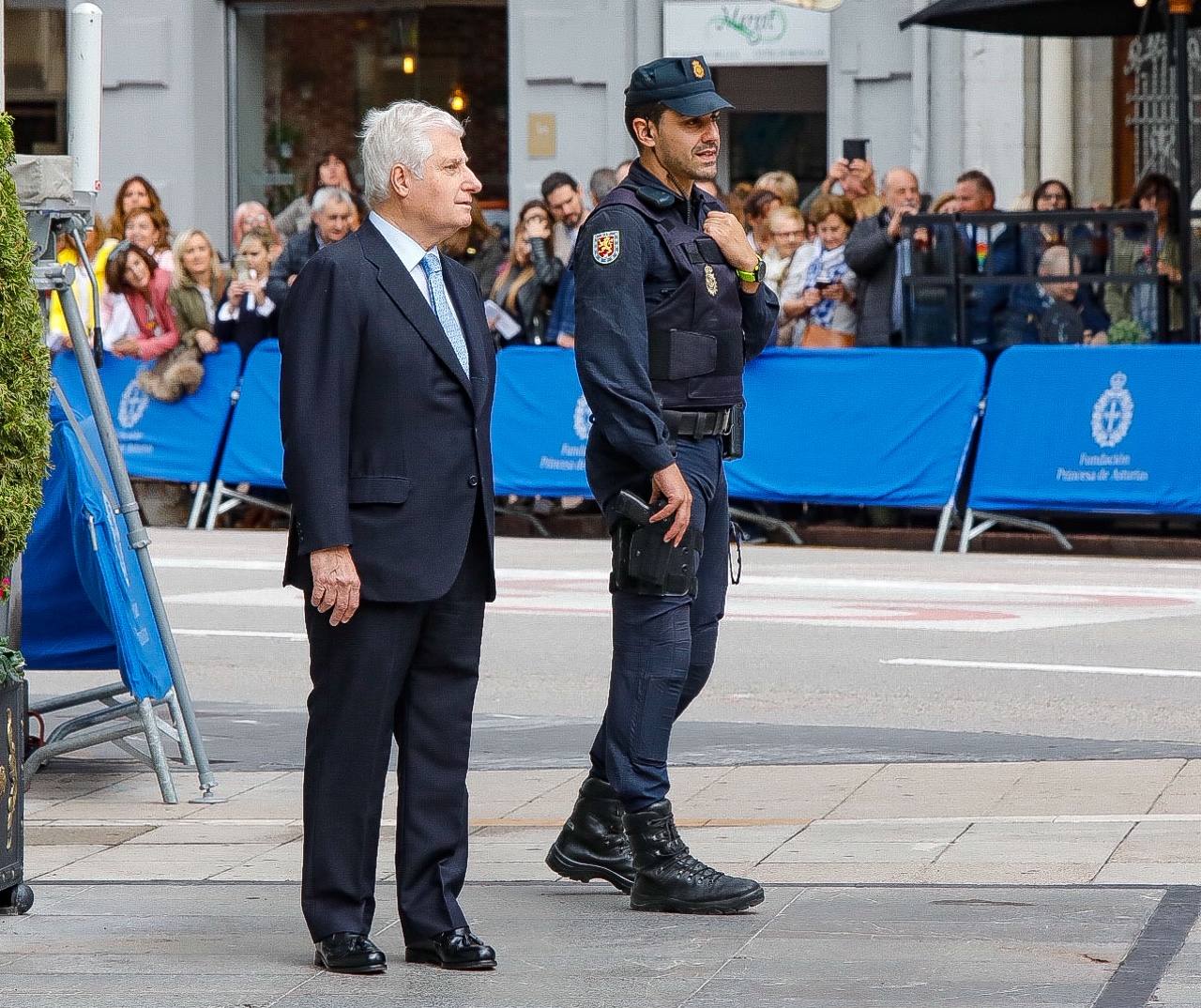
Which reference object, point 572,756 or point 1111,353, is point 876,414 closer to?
point 1111,353

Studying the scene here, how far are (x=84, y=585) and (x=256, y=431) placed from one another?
834 cm

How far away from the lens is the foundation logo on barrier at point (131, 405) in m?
16.3

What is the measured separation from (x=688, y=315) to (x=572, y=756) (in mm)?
2655

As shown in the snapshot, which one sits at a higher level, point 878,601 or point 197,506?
point 197,506

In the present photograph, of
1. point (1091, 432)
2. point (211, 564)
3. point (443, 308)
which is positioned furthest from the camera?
point (211, 564)

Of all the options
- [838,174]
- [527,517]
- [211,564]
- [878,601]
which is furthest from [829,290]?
[211,564]

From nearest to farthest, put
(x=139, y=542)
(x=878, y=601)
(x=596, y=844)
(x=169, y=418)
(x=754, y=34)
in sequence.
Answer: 1. (x=596, y=844)
2. (x=139, y=542)
3. (x=878, y=601)
4. (x=169, y=418)
5. (x=754, y=34)

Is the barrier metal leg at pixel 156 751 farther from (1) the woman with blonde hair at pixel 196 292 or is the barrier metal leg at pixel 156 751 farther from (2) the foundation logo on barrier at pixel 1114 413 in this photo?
(1) the woman with blonde hair at pixel 196 292

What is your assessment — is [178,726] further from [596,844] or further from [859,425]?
[859,425]

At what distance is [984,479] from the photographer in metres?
14.2

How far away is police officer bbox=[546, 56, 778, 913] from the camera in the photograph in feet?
19.0

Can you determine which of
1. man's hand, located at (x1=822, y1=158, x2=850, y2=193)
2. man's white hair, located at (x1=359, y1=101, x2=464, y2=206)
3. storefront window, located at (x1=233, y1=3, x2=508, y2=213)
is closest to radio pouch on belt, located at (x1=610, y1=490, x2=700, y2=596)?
man's white hair, located at (x1=359, y1=101, x2=464, y2=206)

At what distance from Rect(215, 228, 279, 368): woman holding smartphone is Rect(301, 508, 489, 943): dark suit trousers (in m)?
10.7

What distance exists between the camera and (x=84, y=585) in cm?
769
